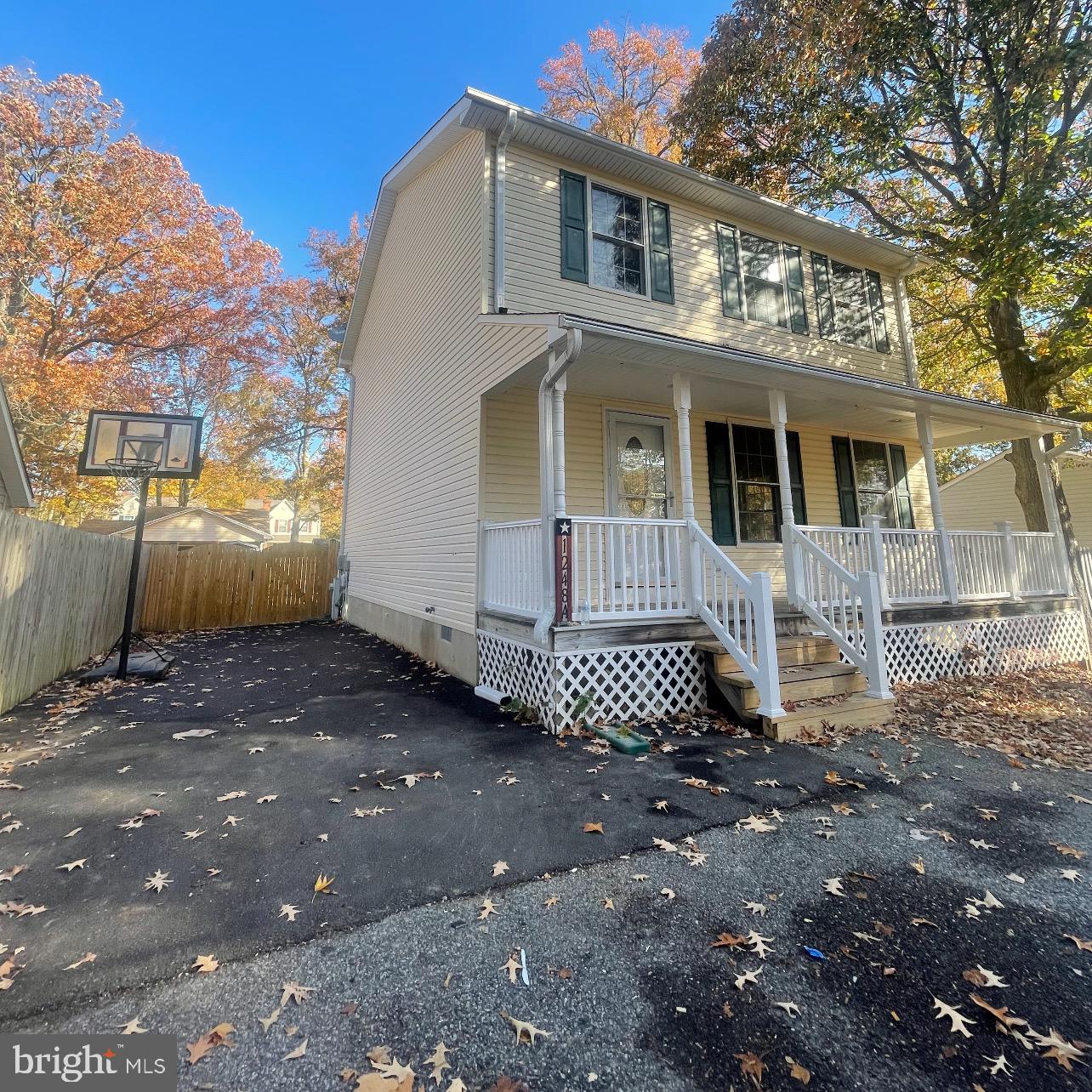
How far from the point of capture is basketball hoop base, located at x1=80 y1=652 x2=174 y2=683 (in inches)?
278

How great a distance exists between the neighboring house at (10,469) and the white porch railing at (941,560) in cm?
1038

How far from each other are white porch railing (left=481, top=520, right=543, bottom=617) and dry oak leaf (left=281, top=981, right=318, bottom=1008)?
143 inches

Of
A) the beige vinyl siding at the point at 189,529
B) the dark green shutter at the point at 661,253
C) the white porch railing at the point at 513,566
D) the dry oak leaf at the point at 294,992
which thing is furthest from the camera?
the beige vinyl siding at the point at 189,529

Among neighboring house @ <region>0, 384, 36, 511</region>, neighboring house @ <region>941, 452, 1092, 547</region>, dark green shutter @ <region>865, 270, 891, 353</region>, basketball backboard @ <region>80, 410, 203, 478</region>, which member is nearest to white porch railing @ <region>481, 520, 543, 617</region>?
basketball backboard @ <region>80, 410, 203, 478</region>

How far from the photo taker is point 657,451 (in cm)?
795

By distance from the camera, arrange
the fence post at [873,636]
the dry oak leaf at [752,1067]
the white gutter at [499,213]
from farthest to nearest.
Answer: the white gutter at [499,213] < the fence post at [873,636] < the dry oak leaf at [752,1067]

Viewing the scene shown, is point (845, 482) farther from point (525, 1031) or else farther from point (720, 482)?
point (525, 1031)

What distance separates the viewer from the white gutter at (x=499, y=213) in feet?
22.5

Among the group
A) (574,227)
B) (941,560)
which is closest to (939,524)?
(941,560)

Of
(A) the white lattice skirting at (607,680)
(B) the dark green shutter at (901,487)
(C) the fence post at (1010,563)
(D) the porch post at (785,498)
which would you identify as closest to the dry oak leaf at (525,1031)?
(A) the white lattice skirting at (607,680)

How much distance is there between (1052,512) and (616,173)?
945cm

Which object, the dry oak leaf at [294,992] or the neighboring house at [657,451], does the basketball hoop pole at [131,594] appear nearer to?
the neighboring house at [657,451]

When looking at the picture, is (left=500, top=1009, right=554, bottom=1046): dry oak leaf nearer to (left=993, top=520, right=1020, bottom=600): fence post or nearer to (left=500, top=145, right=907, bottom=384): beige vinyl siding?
(left=500, top=145, right=907, bottom=384): beige vinyl siding

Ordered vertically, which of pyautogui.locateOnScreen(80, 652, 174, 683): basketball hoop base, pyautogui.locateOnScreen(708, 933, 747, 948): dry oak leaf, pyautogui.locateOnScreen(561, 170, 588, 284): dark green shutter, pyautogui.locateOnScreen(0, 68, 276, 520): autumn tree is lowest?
pyautogui.locateOnScreen(708, 933, 747, 948): dry oak leaf
